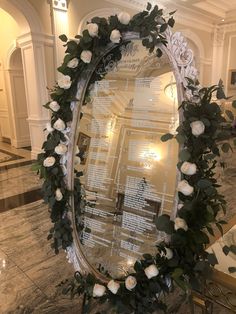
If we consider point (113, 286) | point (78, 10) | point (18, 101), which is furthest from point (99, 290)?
point (18, 101)

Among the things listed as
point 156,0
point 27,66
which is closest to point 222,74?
point 156,0

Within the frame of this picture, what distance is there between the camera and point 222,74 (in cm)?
1011

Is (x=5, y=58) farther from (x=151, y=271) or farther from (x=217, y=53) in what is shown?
(x=217, y=53)

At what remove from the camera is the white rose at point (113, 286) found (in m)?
1.29

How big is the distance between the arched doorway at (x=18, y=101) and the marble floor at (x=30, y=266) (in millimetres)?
3726

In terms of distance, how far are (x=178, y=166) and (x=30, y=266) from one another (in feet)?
5.59

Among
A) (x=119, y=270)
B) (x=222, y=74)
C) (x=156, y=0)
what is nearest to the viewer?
(x=119, y=270)

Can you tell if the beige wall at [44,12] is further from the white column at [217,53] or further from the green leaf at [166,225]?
the white column at [217,53]

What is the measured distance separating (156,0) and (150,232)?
273 inches

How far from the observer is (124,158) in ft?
4.62

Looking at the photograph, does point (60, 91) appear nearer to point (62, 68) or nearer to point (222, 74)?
point (62, 68)

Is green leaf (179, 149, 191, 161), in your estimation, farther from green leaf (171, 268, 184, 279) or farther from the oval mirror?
green leaf (171, 268, 184, 279)

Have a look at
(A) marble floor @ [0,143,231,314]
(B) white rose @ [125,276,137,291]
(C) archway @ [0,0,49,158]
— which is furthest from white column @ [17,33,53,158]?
(B) white rose @ [125,276,137,291]

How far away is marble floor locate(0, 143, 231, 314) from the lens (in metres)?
1.79
